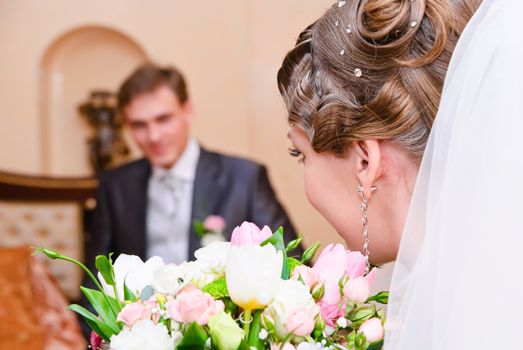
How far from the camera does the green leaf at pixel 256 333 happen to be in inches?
43.7

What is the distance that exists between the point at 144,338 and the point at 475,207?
519 mm

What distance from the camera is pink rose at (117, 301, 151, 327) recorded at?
113cm

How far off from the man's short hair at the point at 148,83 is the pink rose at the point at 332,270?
2.60 meters

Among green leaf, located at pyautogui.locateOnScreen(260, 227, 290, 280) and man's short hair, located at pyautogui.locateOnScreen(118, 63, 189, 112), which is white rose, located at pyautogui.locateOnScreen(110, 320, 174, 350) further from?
man's short hair, located at pyautogui.locateOnScreen(118, 63, 189, 112)

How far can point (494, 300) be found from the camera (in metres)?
1.04

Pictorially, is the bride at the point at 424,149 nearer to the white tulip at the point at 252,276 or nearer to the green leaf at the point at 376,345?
the green leaf at the point at 376,345

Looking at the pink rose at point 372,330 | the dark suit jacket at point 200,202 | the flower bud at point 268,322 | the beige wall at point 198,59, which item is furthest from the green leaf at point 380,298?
the beige wall at point 198,59

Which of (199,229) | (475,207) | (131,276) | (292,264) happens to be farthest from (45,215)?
(475,207)

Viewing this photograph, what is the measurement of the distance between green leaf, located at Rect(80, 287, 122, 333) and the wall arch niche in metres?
5.43

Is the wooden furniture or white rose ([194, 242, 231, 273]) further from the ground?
white rose ([194, 242, 231, 273])

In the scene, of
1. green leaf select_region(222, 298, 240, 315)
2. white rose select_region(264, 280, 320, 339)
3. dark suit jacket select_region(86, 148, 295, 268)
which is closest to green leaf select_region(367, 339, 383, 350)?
white rose select_region(264, 280, 320, 339)

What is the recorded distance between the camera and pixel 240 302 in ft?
3.62

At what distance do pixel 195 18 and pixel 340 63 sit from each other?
5155 millimetres

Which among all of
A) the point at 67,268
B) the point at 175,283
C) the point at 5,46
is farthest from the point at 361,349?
the point at 5,46
